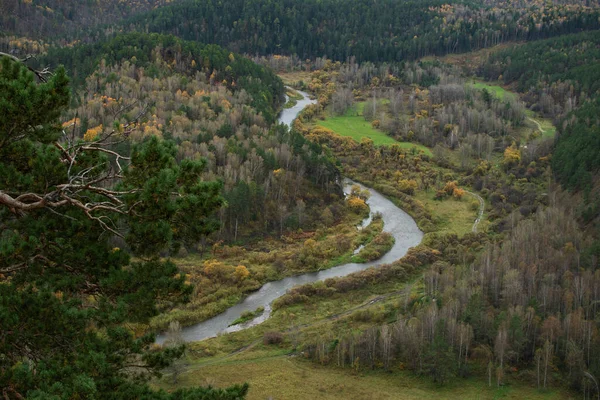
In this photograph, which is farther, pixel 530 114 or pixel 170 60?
pixel 530 114

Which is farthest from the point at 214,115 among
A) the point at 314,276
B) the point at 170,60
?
the point at 314,276

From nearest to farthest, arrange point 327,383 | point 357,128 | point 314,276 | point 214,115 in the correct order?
point 327,383 < point 314,276 < point 214,115 < point 357,128

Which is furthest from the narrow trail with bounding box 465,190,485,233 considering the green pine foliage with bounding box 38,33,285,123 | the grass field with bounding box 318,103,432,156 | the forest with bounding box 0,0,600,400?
the green pine foliage with bounding box 38,33,285,123

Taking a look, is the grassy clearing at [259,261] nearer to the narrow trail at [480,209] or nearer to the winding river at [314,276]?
the winding river at [314,276]

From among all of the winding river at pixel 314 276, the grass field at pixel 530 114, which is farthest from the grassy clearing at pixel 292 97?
the winding river at pixel 314 276

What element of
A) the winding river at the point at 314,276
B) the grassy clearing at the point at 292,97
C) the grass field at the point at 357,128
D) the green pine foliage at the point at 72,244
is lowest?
the winding river at the point at 314,276

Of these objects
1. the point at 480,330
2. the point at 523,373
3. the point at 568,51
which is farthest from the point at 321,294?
the point at 568,51

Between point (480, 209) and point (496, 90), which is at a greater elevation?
point (496, 90)

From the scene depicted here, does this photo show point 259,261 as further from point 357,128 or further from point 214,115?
point 357,128
